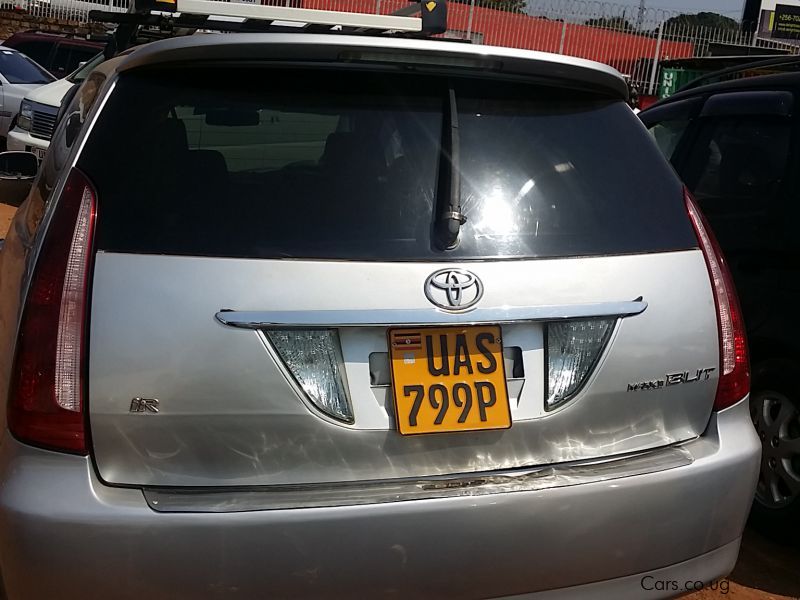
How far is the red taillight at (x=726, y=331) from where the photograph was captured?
2.38 metres

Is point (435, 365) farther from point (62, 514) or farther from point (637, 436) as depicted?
point (62, 514)

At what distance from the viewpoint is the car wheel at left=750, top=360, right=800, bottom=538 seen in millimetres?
3416

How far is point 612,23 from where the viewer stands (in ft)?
69.5

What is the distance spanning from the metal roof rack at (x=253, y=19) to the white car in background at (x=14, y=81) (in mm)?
9280

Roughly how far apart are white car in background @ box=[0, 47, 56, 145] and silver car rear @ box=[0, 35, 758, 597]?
1100cm

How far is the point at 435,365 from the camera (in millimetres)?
2053

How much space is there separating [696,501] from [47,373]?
156 cm

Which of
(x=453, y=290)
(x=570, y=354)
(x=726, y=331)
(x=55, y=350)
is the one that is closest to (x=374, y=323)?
(x=453, y=290)

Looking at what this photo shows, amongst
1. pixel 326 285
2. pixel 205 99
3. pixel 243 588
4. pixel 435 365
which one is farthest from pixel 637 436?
pixel 205 99

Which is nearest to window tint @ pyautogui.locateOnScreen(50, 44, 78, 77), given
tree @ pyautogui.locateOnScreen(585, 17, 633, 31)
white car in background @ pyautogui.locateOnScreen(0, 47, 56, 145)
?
white car in background @ pyautogui.locateOnScreen(0, 47, 56, 145)

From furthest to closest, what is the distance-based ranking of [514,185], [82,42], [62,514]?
[82,42] < [514,185] < [62,514]

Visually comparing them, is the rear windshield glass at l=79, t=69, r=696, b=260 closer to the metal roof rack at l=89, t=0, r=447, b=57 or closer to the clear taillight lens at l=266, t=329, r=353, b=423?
the clear taillight lens at l=266, t=329, r=353, b=423

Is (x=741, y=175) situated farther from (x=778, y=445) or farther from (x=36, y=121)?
(x=36, y=121)

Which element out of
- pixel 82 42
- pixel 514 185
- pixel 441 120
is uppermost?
pixel 441 120
